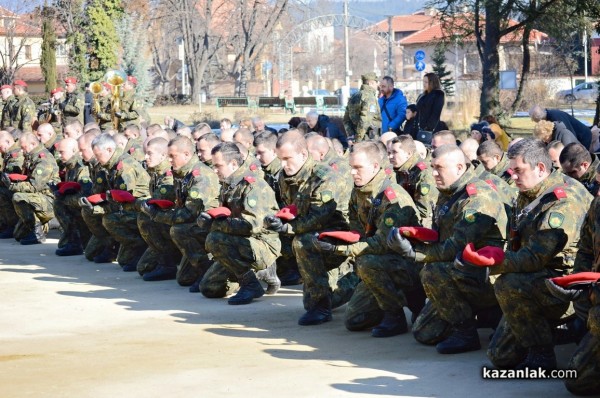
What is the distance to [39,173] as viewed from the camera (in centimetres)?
1625

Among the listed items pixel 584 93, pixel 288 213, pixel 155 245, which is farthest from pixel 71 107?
pixel 584 93

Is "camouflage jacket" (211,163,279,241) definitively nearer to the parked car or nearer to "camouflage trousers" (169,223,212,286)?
Answer: "camouflage trousers" (169,223,212,286)

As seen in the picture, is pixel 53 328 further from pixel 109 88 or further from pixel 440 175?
pixel 109 88

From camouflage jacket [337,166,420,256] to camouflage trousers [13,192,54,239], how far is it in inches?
318

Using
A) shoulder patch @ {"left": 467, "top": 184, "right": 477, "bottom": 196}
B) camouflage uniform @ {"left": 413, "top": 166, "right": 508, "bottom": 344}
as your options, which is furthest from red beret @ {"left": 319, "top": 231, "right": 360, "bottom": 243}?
shoulder patch @ {"left": 467, "top": 184, "right": 477, "bottom": 196}

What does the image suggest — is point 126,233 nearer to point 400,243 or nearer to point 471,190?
point 400,243

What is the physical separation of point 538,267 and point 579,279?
85 centimetres

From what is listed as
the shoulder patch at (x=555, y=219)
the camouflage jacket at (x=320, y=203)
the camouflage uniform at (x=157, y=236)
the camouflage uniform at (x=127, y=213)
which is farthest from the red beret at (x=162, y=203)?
the shoulder patch at (x=555, y=219)

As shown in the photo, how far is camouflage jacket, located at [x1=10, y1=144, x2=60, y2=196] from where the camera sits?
53.3 feet

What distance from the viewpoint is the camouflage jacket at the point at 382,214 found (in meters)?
9.13

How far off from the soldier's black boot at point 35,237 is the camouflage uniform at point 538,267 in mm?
10222

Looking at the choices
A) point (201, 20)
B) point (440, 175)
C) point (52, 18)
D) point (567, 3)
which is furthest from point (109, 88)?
point (201, 20)

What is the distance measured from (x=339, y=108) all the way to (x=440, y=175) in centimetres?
3516

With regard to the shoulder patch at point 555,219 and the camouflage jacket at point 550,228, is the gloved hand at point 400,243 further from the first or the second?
the shoulder patch at point 555,219
